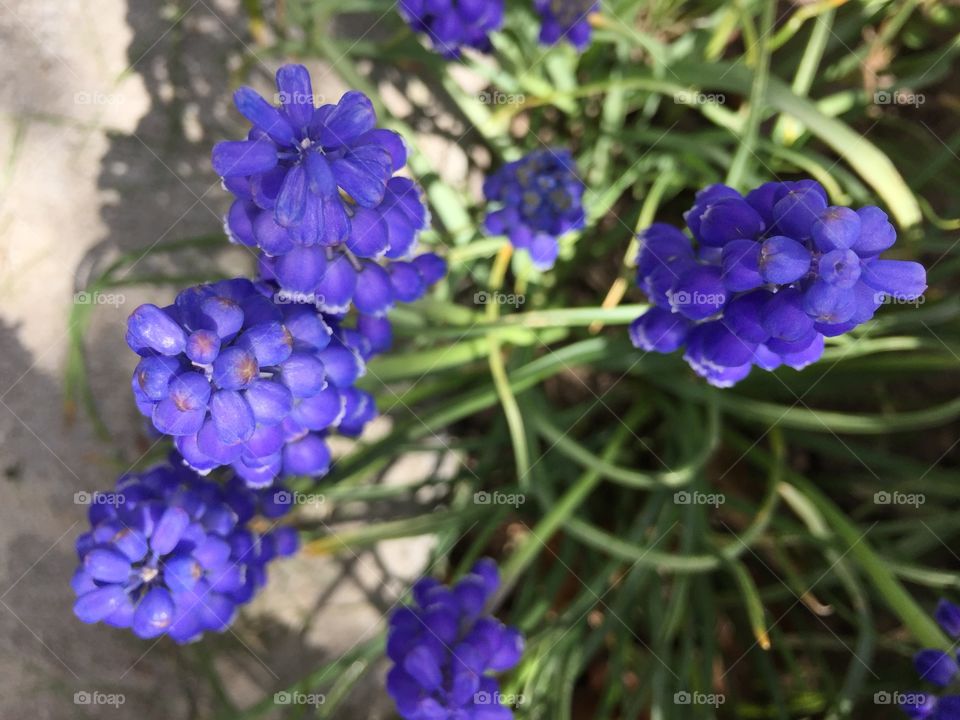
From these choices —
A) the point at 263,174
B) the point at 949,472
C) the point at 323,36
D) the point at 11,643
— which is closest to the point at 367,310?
the point at 263,174

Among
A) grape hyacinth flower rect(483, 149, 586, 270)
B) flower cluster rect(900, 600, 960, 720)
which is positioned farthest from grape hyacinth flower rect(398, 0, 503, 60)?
flower cluster rect(900, 600, 960, 720)

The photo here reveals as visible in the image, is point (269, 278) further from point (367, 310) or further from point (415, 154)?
point (415, 154)

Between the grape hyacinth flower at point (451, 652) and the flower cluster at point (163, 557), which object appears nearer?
the flower cluster at point (163, 557)

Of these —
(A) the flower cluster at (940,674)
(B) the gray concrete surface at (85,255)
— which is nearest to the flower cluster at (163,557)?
(B) the gray concrete surface at (85,255)

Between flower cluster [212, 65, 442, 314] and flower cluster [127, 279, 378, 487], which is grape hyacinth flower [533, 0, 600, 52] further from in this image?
flower cluster [127, 279, 378, 487]

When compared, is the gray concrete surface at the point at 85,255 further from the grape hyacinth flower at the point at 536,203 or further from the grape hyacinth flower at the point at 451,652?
the grape hyacinth flower at the point at 451,652

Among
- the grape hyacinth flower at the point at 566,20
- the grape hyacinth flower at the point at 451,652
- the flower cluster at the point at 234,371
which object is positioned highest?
the grape hyacinth flower at the point at 566,20
